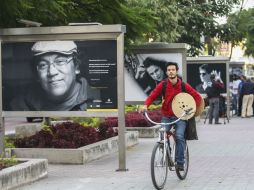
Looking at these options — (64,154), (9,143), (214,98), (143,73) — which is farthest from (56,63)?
(214,98)

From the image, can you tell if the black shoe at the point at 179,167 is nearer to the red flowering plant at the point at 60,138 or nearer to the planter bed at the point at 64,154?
the planter bed at the point at 64,154

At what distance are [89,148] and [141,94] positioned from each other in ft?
17.3

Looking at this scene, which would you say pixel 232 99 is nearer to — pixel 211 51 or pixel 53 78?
pixel 211 51

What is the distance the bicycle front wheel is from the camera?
8.84m

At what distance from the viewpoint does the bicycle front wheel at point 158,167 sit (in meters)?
8.84

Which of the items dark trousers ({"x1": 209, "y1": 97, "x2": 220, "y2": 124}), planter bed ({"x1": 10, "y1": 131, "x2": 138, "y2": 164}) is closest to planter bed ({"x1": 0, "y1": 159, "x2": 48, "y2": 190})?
planter bed ({"x1": 10, "y1": 131, "x2": 138, "y2": 164})

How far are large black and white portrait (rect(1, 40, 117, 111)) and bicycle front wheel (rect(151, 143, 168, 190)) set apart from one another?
2438mm

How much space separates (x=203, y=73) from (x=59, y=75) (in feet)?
49.4

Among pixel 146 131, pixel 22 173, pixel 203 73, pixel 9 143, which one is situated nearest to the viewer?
pixel 22 173

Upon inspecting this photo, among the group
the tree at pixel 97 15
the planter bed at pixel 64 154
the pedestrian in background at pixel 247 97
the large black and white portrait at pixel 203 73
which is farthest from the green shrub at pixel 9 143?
the pedestrian in background at pixel 247 97

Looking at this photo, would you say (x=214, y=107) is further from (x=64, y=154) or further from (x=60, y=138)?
(x=64, y=154)

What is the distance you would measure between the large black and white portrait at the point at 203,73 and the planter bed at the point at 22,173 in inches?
651

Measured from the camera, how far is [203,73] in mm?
26281

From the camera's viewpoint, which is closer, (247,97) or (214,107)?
(214,107)
